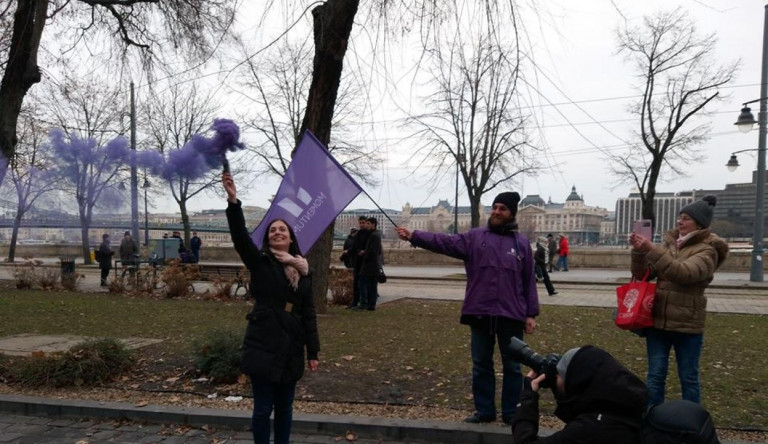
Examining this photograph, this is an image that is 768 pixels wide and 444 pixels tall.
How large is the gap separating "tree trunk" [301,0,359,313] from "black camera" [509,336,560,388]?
5.84 meters

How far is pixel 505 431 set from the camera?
14.5ft

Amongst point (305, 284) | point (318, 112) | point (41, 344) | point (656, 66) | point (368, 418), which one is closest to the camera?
point (305, 284)

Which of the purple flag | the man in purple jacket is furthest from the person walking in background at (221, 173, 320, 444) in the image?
the purple flag

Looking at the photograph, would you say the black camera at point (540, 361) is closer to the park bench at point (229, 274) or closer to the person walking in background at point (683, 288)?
the person walking in background at point (683, 288)

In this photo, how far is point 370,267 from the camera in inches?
434

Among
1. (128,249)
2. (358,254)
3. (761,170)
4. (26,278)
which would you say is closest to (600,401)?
(358,254)

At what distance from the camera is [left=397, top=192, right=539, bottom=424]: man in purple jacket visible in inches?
178

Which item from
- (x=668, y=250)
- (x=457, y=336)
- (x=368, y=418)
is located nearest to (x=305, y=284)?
(x=368, y=418)

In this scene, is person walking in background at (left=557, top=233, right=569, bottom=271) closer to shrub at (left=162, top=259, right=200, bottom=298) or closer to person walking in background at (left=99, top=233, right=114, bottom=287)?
shrub at (left=162, top=259, right=200, bottom=298)

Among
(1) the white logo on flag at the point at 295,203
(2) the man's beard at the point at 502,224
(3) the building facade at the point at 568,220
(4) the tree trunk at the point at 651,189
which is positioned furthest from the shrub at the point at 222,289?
(3) the building facade at the point at 568,220

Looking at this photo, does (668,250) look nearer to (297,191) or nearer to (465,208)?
(297,191)

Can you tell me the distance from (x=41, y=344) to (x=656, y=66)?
2125 cm

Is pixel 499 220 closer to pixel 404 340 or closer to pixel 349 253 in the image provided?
pixel 404 340

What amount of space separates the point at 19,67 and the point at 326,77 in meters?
5.29
